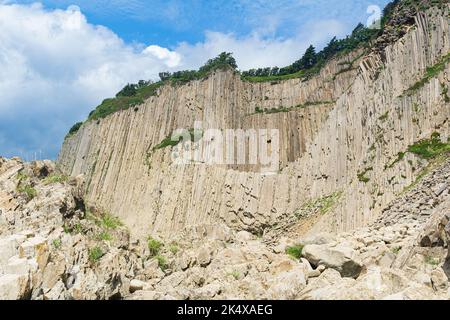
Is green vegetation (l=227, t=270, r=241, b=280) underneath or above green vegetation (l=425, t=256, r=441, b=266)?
underneath

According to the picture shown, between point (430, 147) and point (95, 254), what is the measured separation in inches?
646

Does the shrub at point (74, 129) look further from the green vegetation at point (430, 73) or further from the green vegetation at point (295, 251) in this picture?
the green vegetation at point (295, 251)

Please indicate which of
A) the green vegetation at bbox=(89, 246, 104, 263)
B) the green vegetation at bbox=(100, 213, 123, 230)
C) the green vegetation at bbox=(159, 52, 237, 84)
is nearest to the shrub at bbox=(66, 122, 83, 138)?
the green vegetation at bbox=(159, 52, 237, 84)

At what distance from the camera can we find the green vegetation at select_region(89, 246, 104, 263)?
13.5 meters

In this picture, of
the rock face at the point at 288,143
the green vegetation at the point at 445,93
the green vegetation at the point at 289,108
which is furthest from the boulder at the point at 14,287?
the green vegetation at the point at 289,108

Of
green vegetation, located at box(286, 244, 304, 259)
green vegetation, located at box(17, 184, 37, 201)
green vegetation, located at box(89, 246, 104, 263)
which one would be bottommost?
green vegetation, located at box(89, 246, 104, 263)

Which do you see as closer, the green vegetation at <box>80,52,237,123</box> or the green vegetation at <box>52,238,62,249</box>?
the green vegetation at <box>52,238,62,249</box>

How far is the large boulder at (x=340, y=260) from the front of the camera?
12.7 meters

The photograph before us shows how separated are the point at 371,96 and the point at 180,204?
16.0 metres

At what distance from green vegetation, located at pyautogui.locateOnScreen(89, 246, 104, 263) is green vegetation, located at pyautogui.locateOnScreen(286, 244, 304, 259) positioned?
5.65m

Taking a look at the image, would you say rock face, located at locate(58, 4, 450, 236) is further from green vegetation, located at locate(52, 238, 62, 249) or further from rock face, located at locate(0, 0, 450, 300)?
green vegetation, located at locate(52, 238, 62, 249)

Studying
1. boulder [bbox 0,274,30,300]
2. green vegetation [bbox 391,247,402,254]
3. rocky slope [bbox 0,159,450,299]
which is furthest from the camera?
green vegetation [bbox 391,247,402,254]

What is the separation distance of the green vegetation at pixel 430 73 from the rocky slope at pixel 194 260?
25.0ft

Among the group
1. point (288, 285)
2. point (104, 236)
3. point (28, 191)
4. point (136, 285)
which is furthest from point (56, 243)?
point (288, 285)
